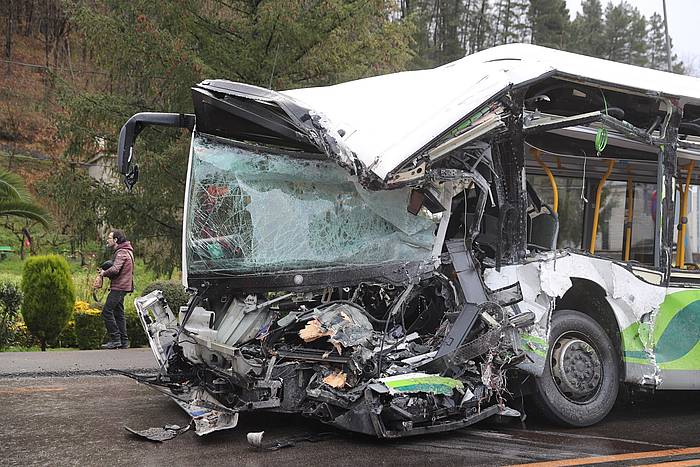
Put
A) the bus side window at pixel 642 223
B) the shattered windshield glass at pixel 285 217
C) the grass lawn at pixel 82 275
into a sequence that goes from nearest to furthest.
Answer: the shattered windshield glass at pixel 285 217 → the bus side window at pixel 642 223 → the grass lawn at pixel 82 275

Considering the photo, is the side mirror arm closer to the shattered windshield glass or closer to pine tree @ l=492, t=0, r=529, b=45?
the shattered windshield glass

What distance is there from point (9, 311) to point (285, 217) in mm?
6649

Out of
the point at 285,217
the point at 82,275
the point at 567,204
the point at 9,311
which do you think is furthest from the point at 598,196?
the point at 82,275

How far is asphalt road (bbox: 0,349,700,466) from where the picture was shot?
5.51m

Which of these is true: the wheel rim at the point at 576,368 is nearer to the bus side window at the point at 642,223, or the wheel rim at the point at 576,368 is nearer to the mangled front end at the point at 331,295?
the mangled front end at the point at 331,295

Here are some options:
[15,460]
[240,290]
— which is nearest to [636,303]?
[240,290]

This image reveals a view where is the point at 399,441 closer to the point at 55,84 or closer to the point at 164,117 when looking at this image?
the point at 164,117

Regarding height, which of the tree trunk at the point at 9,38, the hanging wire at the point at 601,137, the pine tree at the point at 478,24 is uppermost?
the pine tree at the point at 478,24

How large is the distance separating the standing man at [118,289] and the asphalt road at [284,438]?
3023 mm

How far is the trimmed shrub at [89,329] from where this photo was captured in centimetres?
1171

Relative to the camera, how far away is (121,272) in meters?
11.4

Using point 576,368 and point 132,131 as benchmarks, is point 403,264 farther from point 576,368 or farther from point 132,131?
point 132,131

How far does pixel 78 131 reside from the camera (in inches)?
508

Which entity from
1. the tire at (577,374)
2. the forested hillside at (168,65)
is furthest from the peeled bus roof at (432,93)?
the forested hillside at (168,65)
